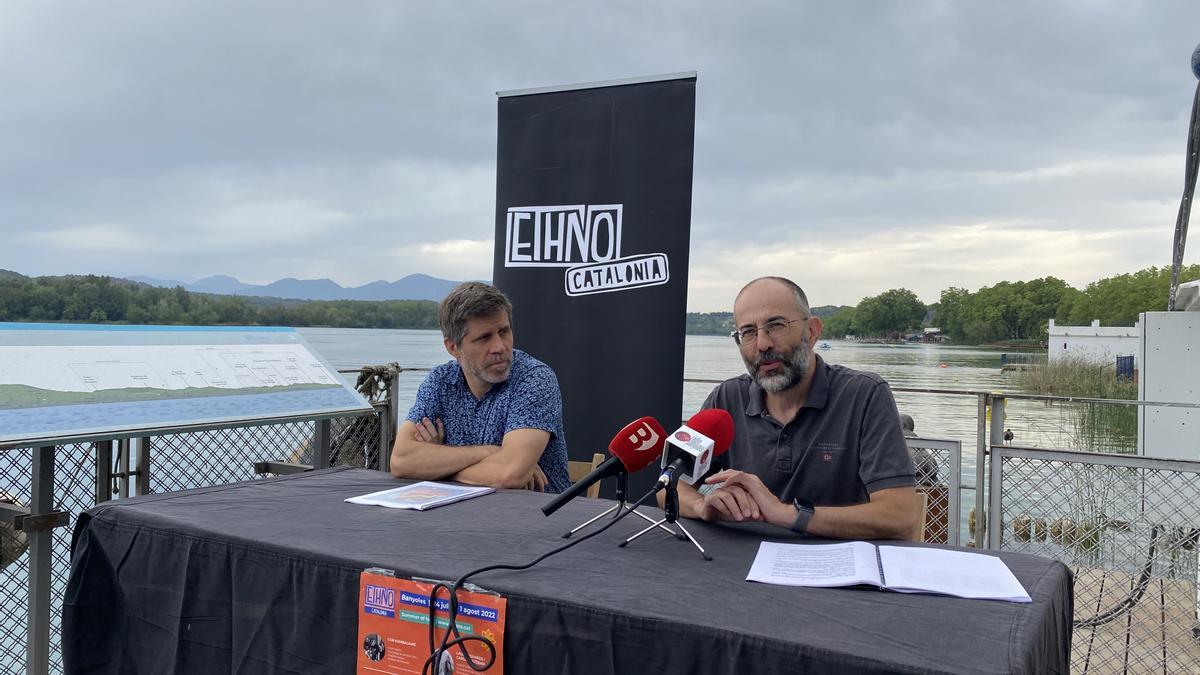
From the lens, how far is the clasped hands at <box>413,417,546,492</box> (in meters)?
2.40

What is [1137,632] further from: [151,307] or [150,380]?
[151,307]

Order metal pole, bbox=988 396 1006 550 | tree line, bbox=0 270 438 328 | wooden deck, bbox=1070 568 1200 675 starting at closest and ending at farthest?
tree line, bbox=0 270 438 328 < metal pole, bbox=988 396 1006 550 < wooden deck, bbox=1070 568 1200 675

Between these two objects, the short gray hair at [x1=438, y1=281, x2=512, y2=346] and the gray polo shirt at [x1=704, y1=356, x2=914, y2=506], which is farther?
the short gray hair at [x1=438, y1=281, x2=512, y2=346]

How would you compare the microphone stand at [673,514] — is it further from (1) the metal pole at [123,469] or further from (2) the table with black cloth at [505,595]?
(1) the metal pole at [123,469]

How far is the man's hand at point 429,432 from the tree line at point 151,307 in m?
0.36

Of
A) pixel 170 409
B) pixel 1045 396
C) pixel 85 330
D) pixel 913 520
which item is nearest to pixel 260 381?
pixel 170 409

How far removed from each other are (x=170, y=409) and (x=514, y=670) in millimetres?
1715

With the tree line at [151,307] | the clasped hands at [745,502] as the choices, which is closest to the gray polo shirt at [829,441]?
the clasped hands at [745,502]

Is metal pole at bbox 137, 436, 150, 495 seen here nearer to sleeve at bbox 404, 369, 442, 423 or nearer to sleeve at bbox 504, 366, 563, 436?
sleeve at bbox 404, 369, 442, 423

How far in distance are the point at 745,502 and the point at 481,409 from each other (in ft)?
3.86

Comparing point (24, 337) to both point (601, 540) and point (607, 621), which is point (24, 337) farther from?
point (607, 621)

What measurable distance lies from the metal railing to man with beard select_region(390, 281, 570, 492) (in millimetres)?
632

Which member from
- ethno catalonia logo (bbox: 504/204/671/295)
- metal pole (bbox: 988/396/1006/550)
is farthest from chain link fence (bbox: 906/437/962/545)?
ethno catalonia logo (bbox: 504/204/671/295)

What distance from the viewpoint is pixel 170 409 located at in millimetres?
2395
